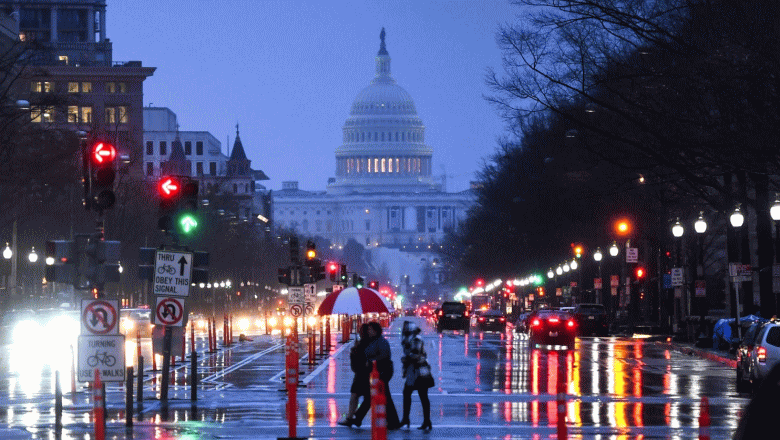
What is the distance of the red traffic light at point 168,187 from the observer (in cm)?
2489

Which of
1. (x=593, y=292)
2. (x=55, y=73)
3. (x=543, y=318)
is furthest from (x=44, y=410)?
(x=55, y=73)

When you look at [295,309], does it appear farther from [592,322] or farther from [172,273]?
[592,322]

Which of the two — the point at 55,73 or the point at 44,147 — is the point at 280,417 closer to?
the point at 44,147

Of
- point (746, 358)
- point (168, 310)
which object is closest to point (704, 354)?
point (746, 358)

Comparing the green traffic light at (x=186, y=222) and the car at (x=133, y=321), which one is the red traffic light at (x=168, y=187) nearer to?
the green traffic light at (x=186, y=222)

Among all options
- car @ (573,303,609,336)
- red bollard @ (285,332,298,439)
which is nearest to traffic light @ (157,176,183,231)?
red bollard @ (285,332,298,439)

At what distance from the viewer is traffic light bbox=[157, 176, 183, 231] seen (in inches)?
982

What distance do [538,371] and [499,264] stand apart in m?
81.3

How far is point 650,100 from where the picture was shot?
114 feet

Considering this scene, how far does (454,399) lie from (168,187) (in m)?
7.24

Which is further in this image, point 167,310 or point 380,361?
point 167,310

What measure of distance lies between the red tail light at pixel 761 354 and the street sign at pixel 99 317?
1308 cm

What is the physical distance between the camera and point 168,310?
2492 cm

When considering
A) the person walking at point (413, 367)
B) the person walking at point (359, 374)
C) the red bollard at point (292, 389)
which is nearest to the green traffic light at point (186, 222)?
the red bollard at point (292, 389)
